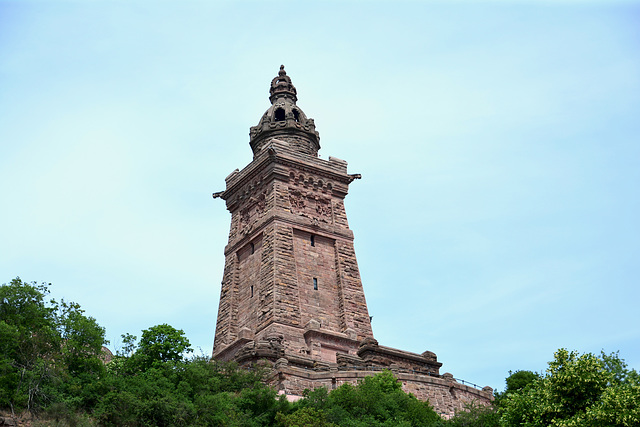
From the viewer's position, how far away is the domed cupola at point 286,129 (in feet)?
213

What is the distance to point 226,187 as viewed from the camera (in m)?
64.4

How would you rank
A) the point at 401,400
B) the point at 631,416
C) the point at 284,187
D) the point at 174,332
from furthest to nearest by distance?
the point at 284,187, the point at 174,332, the point at 401,400, the point at 631,416

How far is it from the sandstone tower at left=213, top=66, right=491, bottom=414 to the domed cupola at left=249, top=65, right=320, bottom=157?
3.8 inches

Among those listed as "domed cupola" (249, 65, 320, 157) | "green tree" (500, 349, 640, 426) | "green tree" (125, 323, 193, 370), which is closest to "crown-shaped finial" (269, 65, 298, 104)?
"domed cupola" (249, 65, 320, 157)

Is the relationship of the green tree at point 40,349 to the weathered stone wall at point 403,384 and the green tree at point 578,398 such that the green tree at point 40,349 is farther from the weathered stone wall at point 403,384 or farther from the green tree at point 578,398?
the green tree at point 578,398

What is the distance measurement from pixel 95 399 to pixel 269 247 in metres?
21.0

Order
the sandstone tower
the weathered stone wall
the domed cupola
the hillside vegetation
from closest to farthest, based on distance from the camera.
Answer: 1. the hillside vegetation
2. the weathered stone wall
3. the sandstone tower
4. the domed cupola

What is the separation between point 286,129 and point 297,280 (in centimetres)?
1473

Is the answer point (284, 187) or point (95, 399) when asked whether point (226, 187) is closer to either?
point (284, 187)

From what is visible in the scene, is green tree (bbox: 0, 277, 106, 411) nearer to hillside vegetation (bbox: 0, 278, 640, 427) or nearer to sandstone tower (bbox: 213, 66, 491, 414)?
hillside vegetation (bbox: 0, 278, 640, 427)

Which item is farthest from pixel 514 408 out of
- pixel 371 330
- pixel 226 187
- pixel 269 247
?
pixel 226 187

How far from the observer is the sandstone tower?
4789cm

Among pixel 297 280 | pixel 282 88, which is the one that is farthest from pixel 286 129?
pixel 297 280

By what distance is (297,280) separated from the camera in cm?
5566
